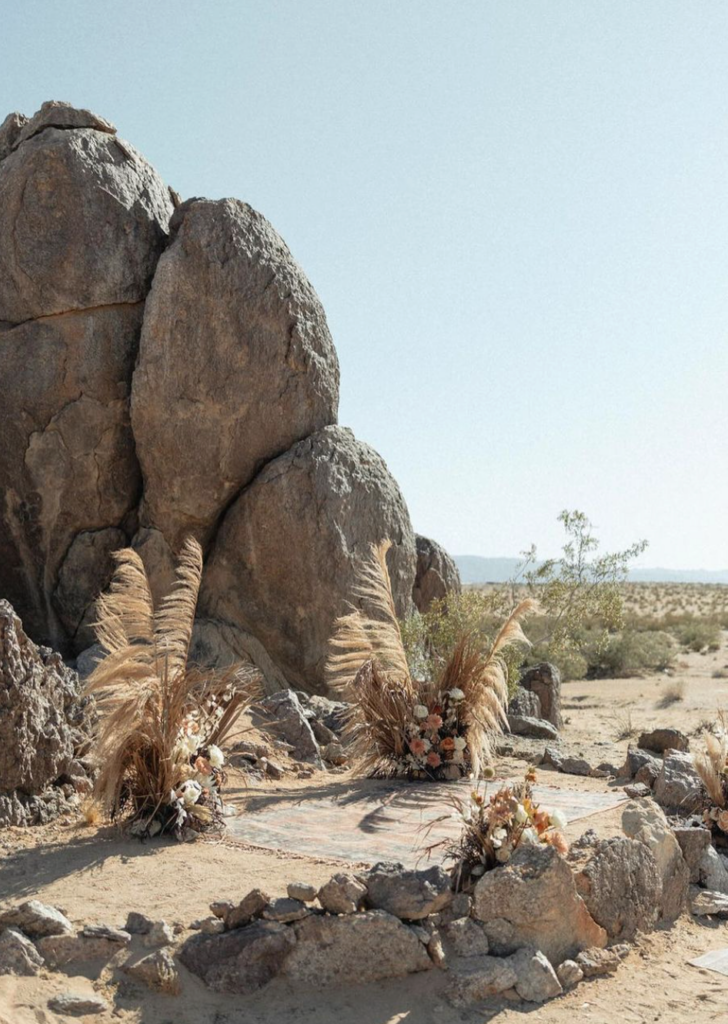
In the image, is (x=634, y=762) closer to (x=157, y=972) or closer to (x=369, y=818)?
(x=369, y=818)

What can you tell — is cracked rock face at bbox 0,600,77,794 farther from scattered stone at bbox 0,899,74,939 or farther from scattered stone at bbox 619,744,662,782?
scattered stone at bbox 619,744,662,782

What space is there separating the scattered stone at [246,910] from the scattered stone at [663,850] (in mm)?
2200

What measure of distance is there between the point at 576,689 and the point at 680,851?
1382 cm

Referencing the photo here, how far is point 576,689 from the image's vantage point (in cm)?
2005

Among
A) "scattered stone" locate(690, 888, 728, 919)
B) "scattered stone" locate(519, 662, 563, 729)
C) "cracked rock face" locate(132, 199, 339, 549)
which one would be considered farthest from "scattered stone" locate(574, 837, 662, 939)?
"scattered stone" locate(519, 662, 563, 729)

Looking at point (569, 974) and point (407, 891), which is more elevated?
point (407, 891)

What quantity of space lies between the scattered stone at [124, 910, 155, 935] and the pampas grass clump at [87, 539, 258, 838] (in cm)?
131

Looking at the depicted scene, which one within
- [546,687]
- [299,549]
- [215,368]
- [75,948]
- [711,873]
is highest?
[215,368]

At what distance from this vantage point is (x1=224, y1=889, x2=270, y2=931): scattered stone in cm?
518

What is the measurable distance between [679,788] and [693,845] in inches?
40.0

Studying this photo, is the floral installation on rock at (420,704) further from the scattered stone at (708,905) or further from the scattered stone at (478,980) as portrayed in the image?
the scattered stone at (478,980)

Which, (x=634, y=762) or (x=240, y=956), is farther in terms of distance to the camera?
(x=634, y=762)

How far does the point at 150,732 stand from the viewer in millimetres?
6617

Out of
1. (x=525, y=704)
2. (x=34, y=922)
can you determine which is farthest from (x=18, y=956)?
(x=525, y=704)
